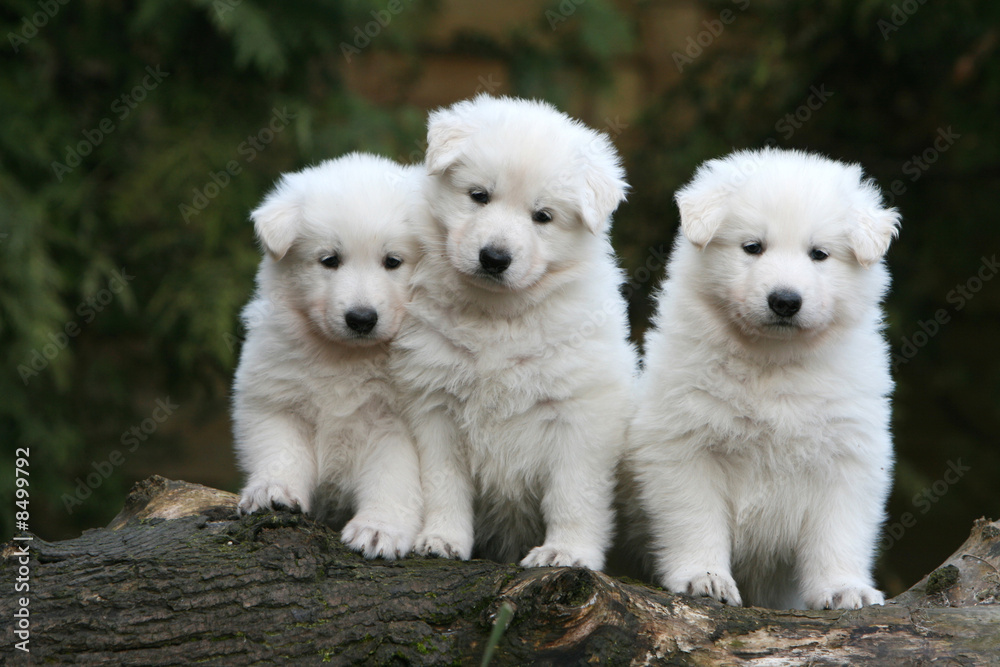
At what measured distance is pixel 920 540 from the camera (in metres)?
7.18

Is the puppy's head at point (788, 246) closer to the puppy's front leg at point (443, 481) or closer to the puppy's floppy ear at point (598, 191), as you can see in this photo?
the puppy's floppy ear at point (598, 191)

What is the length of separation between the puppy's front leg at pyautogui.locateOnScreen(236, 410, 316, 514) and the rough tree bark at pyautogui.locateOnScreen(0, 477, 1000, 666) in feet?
0.79

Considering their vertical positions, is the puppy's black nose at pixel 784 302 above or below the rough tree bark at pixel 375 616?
above

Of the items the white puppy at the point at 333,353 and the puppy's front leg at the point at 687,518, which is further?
the white puppy at the point at 333,353

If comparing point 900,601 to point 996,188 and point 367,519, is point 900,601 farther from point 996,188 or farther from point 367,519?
point 996,188

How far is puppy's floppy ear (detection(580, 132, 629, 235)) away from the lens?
12.3 ft

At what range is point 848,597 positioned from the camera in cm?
340

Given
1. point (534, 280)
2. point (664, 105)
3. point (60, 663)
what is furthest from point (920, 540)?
point (60, 663)

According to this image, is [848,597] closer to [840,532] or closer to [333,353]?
[840,532]

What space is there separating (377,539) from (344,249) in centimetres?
111

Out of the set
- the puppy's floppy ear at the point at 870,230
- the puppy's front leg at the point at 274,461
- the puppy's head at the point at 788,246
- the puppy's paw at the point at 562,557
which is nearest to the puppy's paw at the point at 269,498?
the puppy's front leg at the point at 274,461

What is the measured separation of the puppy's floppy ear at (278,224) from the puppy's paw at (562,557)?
57.9 inches

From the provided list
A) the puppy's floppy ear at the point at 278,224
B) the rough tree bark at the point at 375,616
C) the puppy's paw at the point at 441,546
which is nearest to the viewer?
the rough tree bark at the point at 375,616

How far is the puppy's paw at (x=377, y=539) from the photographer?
339 cm
